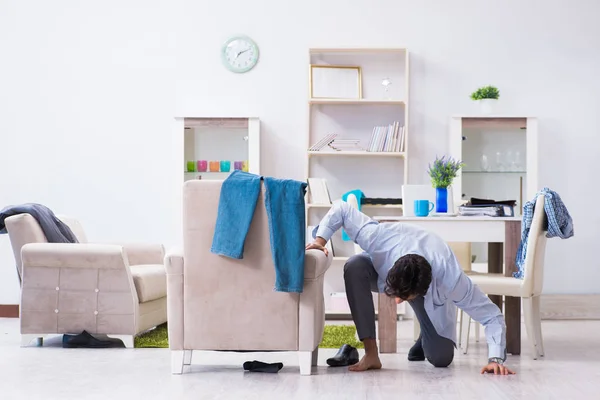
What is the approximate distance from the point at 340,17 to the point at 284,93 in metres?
0.73

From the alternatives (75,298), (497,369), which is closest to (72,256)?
(75,298)

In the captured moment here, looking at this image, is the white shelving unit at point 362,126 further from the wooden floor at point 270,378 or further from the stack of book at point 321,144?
the wooden floor at point 270,378

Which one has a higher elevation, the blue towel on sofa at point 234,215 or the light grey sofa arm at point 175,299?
the blue towel on sofa at point 234,215

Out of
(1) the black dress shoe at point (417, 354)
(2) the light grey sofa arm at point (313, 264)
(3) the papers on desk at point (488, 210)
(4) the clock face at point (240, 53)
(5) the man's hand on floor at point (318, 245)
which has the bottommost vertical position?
(1) the black dress shoe at point (417, 354)

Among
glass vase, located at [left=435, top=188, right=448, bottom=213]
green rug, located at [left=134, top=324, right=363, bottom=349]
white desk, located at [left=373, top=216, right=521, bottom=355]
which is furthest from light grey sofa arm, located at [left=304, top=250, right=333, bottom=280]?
glass vase, located at [left=435, top=188, right=448, bottom=213]

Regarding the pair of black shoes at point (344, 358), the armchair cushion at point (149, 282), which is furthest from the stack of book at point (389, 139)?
the pair of black shoes at point (344, 358)

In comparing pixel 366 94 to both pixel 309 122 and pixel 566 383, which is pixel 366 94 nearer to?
pixel 309 122

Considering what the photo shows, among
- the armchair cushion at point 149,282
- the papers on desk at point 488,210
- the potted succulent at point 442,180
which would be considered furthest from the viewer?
the armchair cushion at point 149,282

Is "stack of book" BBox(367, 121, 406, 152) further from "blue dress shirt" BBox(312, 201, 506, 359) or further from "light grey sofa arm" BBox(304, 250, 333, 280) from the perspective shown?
"light grey sofa arm" BBox(304, 250, 333, 280)

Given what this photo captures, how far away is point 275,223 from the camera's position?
3.62 meters

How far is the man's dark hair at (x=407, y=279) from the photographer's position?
3.52 meters

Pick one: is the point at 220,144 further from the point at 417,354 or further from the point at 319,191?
the point at 417,354

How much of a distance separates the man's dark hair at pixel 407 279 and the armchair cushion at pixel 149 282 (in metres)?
1.85

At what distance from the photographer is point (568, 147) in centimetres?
650
